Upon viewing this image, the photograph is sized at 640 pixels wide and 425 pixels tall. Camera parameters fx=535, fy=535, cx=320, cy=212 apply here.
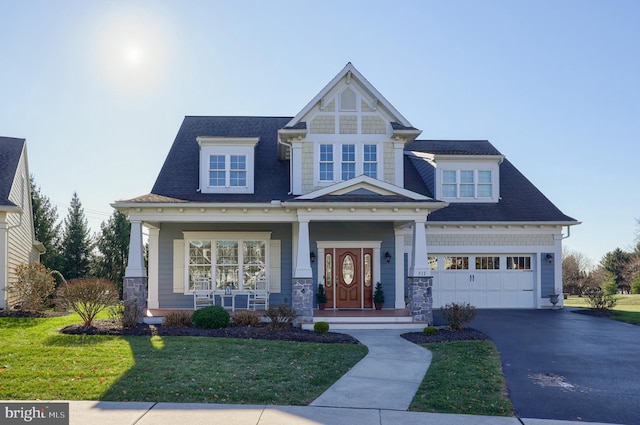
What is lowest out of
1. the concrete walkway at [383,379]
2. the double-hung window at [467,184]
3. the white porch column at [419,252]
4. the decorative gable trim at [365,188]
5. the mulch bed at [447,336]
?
the mulch bed at [447,336]

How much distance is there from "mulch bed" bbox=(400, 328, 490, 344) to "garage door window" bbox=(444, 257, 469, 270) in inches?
224

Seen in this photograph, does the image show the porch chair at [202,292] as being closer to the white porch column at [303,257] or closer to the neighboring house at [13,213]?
the white porch column at [303,257]

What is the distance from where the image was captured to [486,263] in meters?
19.6

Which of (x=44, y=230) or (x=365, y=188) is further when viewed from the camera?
(x=44, y=230)

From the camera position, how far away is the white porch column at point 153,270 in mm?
17609

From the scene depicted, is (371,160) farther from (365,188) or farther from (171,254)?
(171,254)

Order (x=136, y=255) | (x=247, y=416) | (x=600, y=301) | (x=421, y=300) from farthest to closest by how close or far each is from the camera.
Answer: (x=600, y=301), (x=421, y=300), (x=136, y=255), (x=247, y=416)

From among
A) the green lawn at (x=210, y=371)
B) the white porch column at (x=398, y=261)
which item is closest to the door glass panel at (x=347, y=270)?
the white porch column at (x=398, y=261)

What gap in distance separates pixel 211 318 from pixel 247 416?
23.5ft

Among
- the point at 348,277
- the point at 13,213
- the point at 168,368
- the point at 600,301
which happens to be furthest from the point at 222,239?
the point at 600,301

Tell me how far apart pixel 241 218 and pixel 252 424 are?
32.1ft

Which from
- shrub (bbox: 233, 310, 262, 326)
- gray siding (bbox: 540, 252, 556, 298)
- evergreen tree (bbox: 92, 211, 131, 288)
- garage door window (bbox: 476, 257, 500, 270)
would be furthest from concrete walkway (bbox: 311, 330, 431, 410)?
evergreen tree (bbox: 92, 211, 131, 288)

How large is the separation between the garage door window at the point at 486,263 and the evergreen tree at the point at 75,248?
21978mm

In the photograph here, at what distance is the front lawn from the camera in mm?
7480
